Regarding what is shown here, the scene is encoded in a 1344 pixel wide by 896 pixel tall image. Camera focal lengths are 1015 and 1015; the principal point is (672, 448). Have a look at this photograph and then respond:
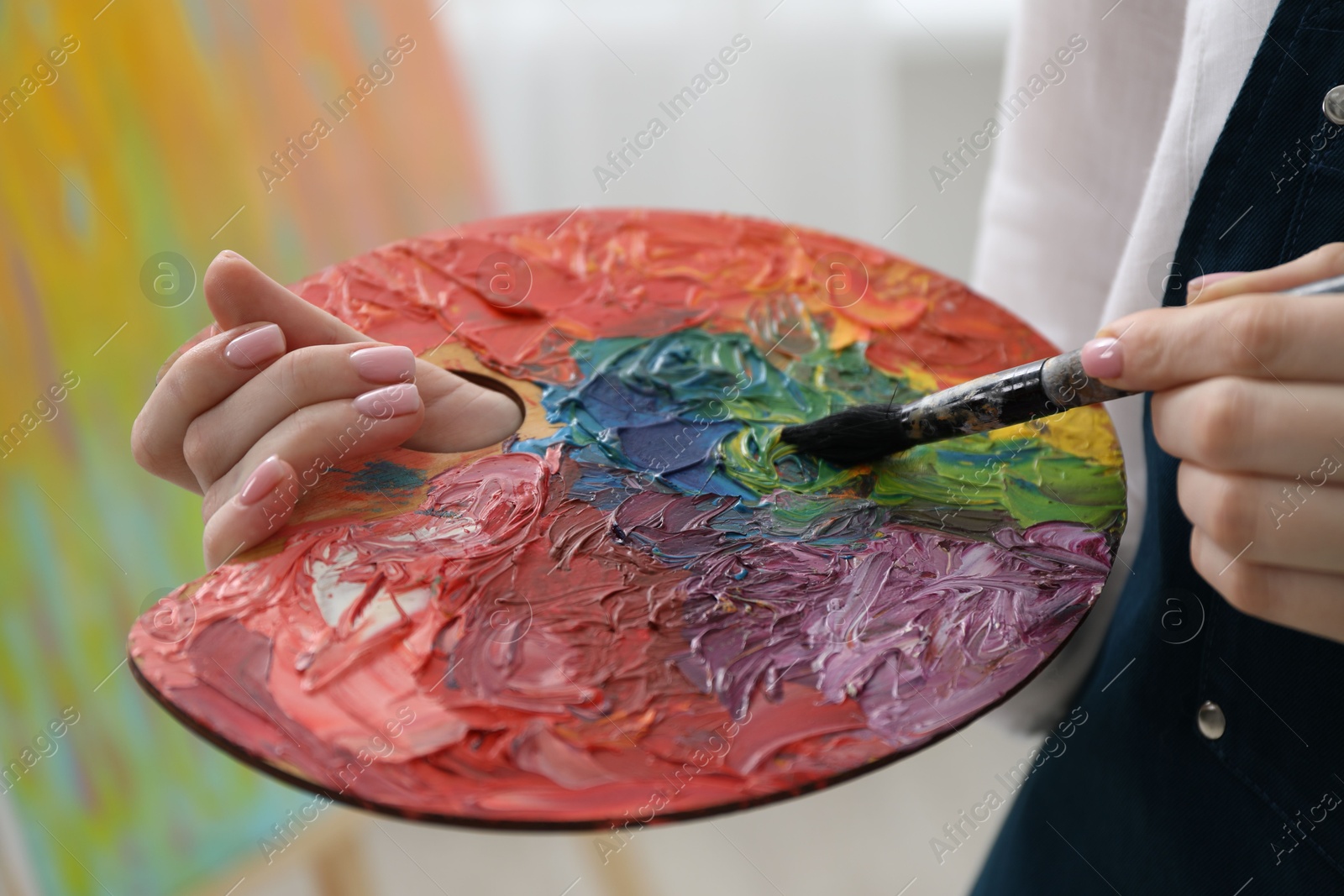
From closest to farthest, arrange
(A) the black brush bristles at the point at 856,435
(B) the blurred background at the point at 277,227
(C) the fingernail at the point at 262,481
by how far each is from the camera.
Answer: (C) the fingernail at the point at 262,481 → (A) the black brush bristles at the point at 856,435 → (B) the blurred background at the point at 277,227

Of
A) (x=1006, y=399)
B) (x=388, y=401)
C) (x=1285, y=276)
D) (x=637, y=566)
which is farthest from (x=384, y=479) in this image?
(x=1285, y=276)

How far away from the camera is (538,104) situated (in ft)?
5.85

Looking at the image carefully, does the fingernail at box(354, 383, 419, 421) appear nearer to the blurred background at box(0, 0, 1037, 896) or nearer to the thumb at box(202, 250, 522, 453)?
the thumb at box(202, 250, 522, 453)

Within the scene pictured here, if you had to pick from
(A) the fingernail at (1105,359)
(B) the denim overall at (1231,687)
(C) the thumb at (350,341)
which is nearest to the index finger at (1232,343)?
(A) the fingernail at (1105,359)

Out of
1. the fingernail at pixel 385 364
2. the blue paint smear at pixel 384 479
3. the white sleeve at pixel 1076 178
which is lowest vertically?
the white sleeve at pixel 1076 178

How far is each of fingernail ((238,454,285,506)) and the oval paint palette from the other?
0.03 m

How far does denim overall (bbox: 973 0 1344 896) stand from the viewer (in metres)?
0.60

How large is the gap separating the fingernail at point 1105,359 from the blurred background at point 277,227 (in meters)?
0.42

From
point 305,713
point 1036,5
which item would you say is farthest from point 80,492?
point 1036,5

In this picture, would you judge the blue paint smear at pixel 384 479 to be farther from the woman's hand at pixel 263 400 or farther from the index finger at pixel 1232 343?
the index finger at pixel 1232 343

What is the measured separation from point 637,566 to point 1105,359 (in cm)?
28

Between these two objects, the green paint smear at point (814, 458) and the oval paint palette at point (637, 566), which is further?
the green paint smear at point (814, 458)

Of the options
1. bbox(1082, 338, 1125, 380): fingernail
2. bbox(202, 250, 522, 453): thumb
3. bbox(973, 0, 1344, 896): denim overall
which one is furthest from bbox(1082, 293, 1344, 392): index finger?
bbox(202, 250, 522, 453): thumb

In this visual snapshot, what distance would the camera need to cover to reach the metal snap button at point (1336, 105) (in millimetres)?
587
